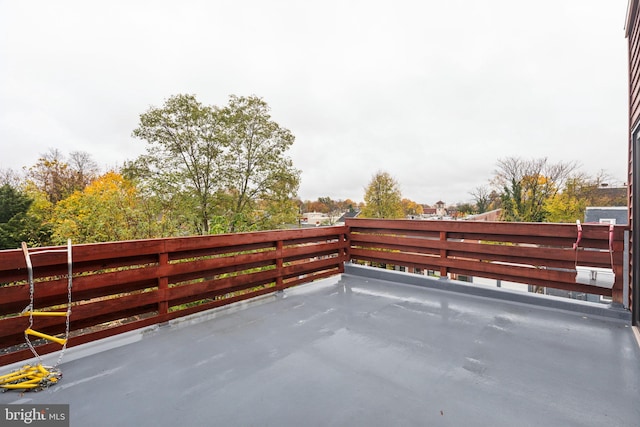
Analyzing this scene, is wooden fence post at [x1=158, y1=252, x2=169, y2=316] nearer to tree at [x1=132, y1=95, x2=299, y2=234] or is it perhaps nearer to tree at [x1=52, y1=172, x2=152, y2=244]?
tree at [x1=132, y1=95, x2=299, y2=234]

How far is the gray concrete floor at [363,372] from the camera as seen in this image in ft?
4.33

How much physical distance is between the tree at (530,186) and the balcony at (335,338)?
65.1 feet

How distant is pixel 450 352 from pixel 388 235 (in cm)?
207

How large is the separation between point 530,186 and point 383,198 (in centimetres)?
988

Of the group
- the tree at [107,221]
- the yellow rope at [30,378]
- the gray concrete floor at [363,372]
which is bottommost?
the gray concrete floor at [363,372]

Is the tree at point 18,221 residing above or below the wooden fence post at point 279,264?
above

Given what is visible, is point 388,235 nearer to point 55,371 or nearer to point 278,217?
point 55,371

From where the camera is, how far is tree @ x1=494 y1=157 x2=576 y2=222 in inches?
746

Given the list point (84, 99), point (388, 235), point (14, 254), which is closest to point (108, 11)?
point (84, 99)

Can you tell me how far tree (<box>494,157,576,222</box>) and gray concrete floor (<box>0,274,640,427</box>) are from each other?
2028 centimetres

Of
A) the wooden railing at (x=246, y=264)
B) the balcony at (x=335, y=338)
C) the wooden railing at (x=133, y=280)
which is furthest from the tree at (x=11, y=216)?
the balcony at (x=335, y=338)

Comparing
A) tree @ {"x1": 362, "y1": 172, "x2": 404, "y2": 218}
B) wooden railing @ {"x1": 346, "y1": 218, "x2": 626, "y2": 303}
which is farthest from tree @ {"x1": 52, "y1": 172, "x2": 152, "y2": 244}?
tree @ {"x1": 362, "y1": 172, "x2": 404, "y2": 218}

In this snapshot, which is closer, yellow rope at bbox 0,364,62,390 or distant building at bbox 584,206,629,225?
yellow rope at bbox 0,364,62,390

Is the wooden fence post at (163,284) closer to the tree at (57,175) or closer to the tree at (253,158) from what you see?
the tree at (253,158)
